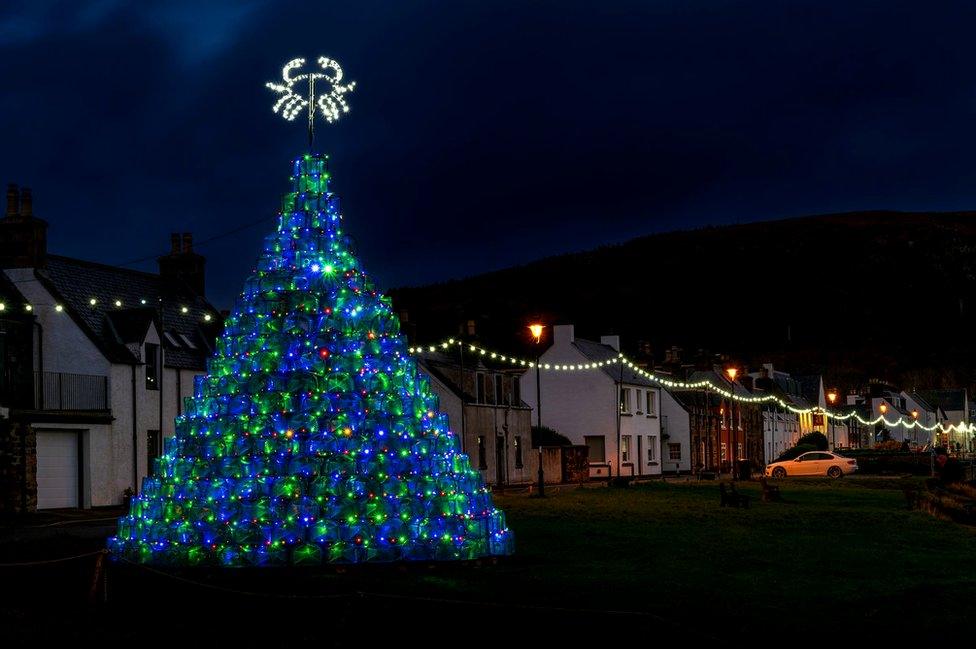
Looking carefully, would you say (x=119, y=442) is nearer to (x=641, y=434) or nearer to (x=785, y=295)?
(x=641, y=434)

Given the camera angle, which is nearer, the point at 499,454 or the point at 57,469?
the point at 57,469

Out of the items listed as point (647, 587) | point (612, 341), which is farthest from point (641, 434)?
point (647, 587)

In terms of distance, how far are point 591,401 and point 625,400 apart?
2.11 meters

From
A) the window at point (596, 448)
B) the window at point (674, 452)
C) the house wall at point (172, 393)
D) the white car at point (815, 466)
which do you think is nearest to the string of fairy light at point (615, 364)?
the window at point (674, 452)

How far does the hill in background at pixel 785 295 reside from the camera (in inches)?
6196

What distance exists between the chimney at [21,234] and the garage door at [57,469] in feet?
18.9

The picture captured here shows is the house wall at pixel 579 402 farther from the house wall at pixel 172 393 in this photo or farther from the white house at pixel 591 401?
the house wall at pixel 172 393

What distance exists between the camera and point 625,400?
64.5 m

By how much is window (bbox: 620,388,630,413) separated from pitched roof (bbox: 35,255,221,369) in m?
25.1

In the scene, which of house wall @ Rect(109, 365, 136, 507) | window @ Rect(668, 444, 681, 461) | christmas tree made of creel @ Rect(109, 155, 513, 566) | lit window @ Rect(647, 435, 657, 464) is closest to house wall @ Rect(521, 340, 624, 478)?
lit window @ Rect(647, 435, 657, 464)

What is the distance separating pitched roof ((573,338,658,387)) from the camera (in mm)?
63431

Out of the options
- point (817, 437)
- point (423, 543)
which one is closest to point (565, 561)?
point (423, 543)

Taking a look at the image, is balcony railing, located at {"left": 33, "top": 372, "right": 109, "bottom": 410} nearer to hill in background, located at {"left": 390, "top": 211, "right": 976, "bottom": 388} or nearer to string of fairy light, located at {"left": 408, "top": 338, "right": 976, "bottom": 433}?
string of fairy light, located at {"left": 408, "top": 338, "right": 976, "bottom": 433}

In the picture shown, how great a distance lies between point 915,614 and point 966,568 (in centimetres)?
524
